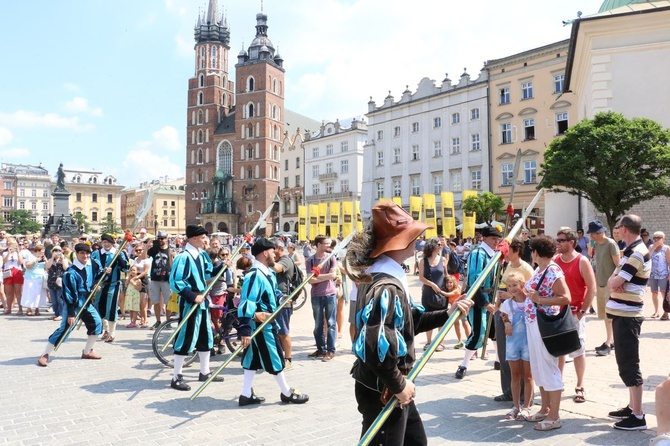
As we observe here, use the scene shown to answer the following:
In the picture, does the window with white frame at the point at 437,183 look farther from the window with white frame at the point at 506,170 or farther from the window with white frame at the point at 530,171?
the window with white frame at the point at 530,171

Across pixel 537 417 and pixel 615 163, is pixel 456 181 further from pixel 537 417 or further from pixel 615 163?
pixel 537 417

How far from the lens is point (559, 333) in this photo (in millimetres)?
4902

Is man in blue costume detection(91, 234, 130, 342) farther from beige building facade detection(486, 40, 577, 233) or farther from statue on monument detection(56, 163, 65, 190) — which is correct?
beige building facade detection(486, 40, 577, 233)

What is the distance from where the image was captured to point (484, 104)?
45.5m

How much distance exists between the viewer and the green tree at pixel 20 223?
97500 millimetres

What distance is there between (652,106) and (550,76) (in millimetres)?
18842

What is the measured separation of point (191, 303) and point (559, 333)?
4484 mm

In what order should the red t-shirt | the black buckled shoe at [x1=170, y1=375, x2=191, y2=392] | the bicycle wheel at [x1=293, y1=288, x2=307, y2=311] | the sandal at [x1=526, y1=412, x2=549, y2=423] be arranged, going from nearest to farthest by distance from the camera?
the sandal at [x1=526, y1=412, x2=549, y2=423]
the red t-shirt
the black buckled shoe at [x1=170, y1=375, x2=191, y2=392]
the bicycle wheel at [x1=293, y1=288, x2=307, y2=311]

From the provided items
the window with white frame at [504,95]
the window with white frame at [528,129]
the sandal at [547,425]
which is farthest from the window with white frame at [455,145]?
the sandal at [547,425]

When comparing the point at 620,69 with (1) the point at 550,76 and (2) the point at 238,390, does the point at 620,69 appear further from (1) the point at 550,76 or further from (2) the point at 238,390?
(2) the point at 238,390

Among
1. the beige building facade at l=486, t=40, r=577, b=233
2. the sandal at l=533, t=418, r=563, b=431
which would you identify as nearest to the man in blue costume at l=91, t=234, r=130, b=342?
the sandal at l=533, t=418, r=563, b=431

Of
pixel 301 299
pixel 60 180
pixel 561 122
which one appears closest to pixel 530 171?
pixel 561 122

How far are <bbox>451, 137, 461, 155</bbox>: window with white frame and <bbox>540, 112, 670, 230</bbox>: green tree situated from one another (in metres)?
26.2

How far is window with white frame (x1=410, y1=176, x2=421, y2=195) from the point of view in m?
51.3
